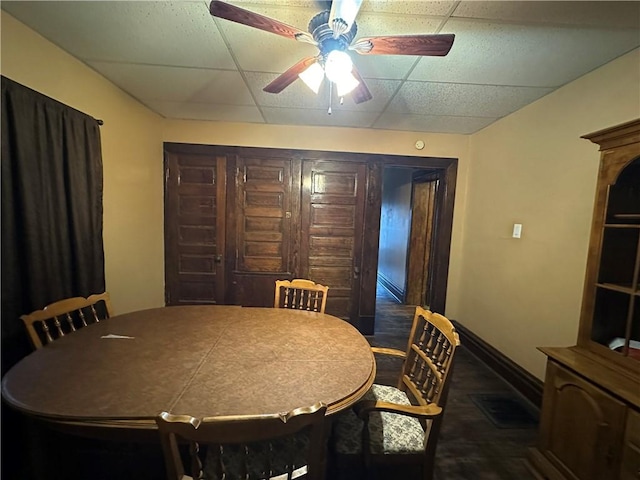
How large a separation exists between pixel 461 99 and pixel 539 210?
3.68 feet

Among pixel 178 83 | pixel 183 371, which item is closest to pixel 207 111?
pixel 178 83

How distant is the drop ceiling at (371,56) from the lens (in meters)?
1.53

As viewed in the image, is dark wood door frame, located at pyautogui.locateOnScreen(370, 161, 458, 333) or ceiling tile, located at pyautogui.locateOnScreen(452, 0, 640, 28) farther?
dark wood door frame, located at pyautogui.locateOnScreen(370, 161, 458, 333)

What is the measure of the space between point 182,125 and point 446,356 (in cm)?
349

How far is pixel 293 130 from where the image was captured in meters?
3.51

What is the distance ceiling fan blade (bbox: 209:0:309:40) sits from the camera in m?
1.15

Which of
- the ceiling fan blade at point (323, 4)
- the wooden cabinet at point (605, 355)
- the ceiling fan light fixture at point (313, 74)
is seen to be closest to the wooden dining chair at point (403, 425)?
the wooden cabinet at point (605, 355)

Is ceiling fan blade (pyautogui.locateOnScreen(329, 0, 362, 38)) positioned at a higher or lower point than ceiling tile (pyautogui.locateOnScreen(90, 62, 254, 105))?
lower

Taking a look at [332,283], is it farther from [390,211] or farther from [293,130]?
[390,211]

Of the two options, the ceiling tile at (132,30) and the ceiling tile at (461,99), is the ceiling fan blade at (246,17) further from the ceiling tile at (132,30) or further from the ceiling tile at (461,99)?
the ceiling tile at (461,99)

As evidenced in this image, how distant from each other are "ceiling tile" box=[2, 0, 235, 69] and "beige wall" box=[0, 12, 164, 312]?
0.13m

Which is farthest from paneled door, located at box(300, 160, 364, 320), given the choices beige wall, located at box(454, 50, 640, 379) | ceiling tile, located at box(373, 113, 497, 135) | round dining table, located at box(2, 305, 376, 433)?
round dining table, located at box(2, 305, 376, 433)

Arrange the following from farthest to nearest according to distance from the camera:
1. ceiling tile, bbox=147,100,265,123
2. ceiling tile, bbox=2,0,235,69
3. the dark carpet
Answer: ceiling tile, bbox=147,100,265,123 → the dark carpet → ceiling tile, bbox=2,0,235,69

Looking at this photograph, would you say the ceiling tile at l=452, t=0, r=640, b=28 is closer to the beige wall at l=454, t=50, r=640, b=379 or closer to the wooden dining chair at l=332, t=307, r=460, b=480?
the beige wall at l=454, t=50, r=640, b=379
